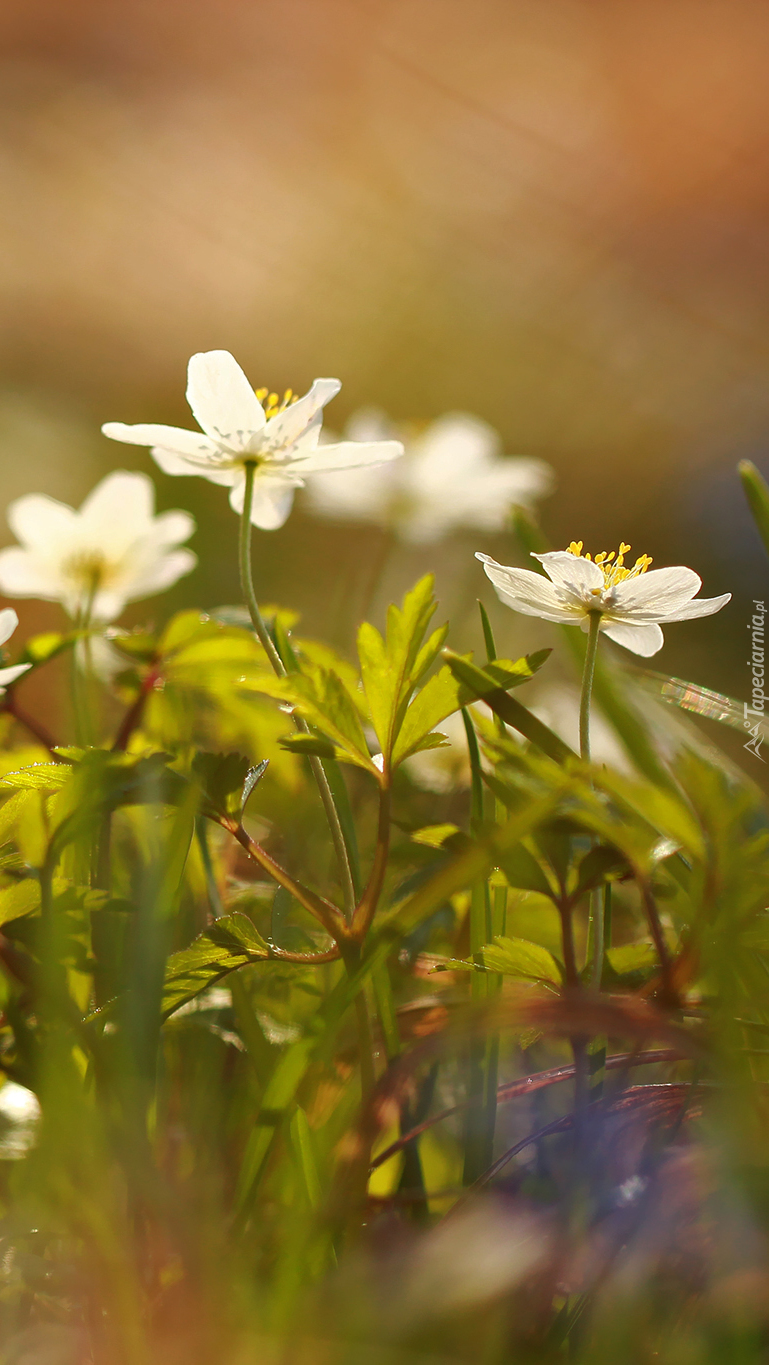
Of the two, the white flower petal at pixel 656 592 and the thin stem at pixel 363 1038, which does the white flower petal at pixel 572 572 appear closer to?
the white flower petal at pixel 656 592

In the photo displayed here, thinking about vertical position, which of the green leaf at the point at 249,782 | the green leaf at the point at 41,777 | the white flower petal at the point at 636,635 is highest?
the white flower petal at the point at 636,635

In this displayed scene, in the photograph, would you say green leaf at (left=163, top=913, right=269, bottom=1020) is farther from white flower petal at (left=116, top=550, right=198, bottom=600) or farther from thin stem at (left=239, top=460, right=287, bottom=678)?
white flower petal at (left=116, top=550, right=198, bottom=600)

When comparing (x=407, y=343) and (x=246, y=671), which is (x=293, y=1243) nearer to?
(x=246, y=671)

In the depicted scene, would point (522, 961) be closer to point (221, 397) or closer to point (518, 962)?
point (518, 962)

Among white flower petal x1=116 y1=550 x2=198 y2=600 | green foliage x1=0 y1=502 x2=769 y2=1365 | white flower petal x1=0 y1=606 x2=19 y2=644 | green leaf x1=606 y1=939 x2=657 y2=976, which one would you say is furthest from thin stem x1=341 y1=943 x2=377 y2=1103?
white flower petal x1=116 y1=550 x2=198 y2=600

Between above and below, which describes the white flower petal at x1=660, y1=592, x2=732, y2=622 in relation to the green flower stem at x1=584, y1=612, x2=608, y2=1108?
above

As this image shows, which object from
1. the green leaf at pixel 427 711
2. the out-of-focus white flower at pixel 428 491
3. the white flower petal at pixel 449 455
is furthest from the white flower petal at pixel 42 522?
the white flower petal at pixel 449 455

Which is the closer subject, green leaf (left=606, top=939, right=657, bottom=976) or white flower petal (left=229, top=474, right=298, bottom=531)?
green leaf (left=606, top=939, right=657, bottom=976)
